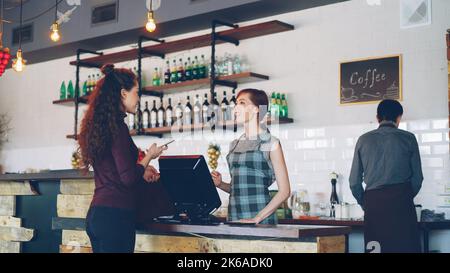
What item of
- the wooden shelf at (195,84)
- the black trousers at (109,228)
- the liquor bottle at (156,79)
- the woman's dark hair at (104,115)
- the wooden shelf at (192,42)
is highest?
the wooden shelf at (192,42)

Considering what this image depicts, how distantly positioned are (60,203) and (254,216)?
1.38 m

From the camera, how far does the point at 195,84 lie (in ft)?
20.5

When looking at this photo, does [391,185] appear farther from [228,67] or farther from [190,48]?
[190,48]

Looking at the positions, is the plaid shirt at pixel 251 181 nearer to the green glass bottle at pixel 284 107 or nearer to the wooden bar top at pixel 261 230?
the wooden bar top at pixel 261 230

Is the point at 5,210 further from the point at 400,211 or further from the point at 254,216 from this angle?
the point at 400,211

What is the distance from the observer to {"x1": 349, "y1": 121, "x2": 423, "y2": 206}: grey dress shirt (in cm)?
405

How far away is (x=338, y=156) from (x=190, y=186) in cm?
259

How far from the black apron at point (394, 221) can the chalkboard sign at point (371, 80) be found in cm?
137

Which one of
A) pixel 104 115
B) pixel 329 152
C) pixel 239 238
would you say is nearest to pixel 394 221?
pixel 239 238

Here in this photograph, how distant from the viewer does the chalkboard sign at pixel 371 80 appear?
5223mm

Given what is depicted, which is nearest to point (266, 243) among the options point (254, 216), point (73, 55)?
point (254, 216)

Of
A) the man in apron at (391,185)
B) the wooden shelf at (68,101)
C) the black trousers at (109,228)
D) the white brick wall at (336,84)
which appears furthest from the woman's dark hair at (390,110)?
the wooden shelf at (68,101)

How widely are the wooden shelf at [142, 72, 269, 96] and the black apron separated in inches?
82.2
